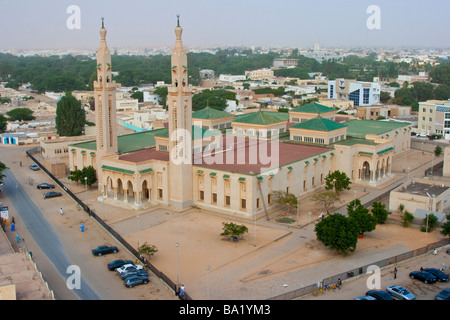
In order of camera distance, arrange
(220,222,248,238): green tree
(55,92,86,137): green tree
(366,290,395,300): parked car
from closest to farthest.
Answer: (366,290,395,300): parked car < (220,222,248,238): green tree < (55,92,86,137): green tree

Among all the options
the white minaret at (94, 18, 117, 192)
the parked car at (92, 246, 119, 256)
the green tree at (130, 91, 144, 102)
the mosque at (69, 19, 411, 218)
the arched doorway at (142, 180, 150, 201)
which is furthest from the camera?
the green tree at (130, 91, 144, 102)

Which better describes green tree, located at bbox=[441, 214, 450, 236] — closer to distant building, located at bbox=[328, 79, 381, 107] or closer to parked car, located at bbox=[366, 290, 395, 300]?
parked car, located at bbox=[366, 290, 395, 300]

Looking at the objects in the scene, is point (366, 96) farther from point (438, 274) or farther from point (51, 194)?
point (438, 274)

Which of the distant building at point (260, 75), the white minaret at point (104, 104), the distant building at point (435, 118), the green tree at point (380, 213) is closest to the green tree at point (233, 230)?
the green tree at point (380, 213)

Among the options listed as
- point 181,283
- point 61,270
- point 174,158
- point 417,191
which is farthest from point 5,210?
point 417,191

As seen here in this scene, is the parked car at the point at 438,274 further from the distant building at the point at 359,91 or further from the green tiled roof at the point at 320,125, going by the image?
the distant building at the point at 359,91

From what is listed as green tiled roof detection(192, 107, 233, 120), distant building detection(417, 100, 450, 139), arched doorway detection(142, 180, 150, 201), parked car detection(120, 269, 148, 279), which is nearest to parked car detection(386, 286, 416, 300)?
parked car detection(120, 269, 148, 279)
